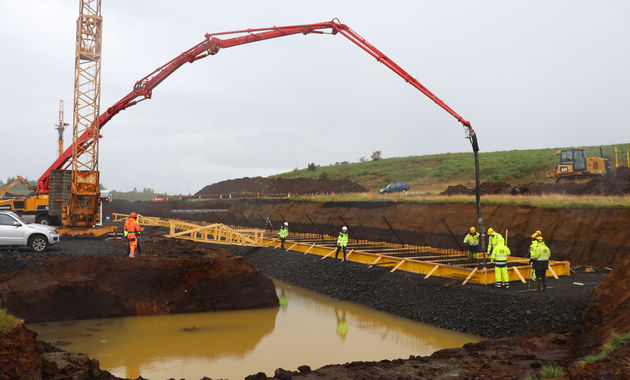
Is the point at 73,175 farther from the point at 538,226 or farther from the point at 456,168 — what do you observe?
the point at 456,168

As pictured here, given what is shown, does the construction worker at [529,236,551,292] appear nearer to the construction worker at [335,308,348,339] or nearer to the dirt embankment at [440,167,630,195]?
the construction worker at [335,308,348,339]

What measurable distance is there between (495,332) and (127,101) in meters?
20.8

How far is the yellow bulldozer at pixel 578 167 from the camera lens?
93.1 ft

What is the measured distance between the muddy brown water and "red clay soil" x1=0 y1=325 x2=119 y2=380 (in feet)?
9.80

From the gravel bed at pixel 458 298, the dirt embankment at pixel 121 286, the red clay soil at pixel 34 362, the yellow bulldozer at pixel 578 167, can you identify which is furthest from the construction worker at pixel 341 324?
the yellow bulldozer at pixel 578 167

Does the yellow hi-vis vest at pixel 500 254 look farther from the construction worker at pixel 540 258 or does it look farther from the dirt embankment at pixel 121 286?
the dirt embankment at pixel 121 286

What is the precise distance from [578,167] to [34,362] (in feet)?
102

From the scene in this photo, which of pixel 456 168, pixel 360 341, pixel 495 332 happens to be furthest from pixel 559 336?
pixel 456 168

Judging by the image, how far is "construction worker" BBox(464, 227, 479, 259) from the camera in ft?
52.6

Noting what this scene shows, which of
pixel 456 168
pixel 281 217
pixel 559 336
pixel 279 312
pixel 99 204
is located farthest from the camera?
pixel 456 168

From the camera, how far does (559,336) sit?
32.7 feet

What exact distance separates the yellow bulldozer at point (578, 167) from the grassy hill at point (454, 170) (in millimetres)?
13157

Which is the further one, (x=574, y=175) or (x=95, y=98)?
(x=574, y=175)

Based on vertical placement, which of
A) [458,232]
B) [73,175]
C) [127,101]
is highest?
[127,101]
